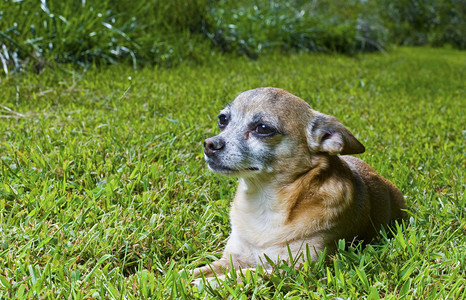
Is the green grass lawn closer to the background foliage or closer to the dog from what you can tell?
the dog

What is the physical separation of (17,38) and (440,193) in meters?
4.72

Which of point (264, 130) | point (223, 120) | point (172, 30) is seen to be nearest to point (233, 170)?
point (264, 130)

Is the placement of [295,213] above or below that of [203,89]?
above

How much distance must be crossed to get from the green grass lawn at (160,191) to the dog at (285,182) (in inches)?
5.2

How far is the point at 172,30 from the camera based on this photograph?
23.9 feet

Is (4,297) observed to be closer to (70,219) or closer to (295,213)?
(70,219)

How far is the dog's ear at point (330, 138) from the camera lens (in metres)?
2.56

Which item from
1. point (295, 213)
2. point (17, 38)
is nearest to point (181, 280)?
point (295, 213)

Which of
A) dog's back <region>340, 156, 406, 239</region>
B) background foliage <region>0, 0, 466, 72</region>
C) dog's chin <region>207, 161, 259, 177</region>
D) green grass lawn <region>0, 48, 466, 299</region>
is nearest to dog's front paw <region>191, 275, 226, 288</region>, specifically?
green grass lawn <region>0, 48, 466, 299</region>

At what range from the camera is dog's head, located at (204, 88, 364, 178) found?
101 inches

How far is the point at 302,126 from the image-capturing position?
2658mm

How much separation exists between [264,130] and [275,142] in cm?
8

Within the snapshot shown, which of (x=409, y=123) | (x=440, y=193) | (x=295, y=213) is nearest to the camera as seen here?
(x=295, y=213)

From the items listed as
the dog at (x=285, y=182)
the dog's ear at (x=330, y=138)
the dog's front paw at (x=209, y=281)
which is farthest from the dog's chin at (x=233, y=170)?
the dog's front paw at (x=209, y=281)
